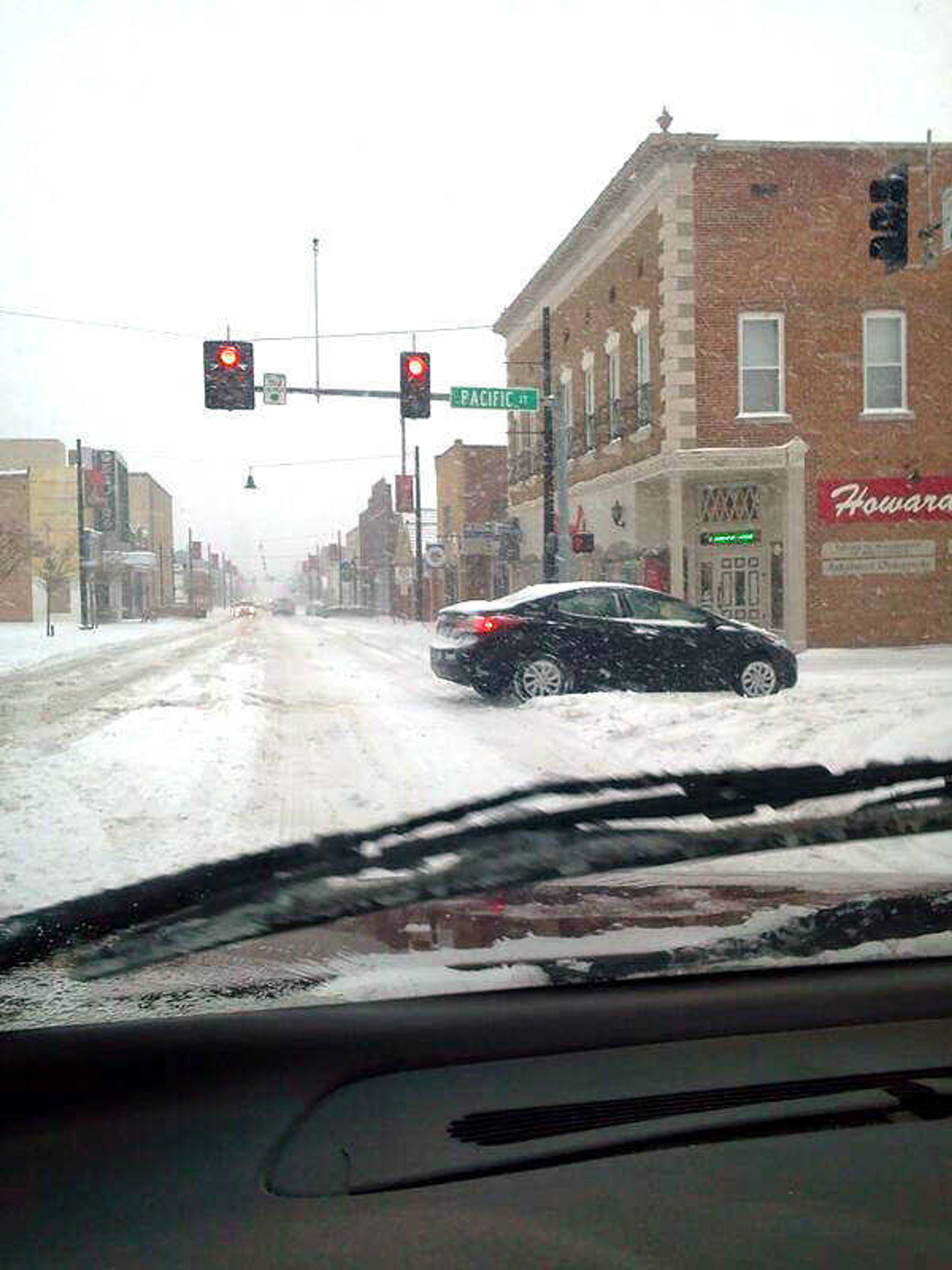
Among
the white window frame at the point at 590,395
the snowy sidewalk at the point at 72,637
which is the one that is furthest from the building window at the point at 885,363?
the snowy sidewalk at the point at 72,637

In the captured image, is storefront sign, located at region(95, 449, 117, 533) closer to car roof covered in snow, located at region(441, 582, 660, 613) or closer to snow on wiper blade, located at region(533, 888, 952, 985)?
car roof covered in snow, located at region(441, 582, 660, 613)

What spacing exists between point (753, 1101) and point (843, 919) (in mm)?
973

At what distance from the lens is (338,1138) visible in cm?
195

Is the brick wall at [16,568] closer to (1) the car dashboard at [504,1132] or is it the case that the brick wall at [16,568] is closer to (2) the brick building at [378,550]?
(2) the brick building at [378,550]

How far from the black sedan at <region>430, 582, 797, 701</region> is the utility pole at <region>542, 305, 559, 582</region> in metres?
0.70

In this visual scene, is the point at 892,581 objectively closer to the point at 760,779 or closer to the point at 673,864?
the point at 760,779

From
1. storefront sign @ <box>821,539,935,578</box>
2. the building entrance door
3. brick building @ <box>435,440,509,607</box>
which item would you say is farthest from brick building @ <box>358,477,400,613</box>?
storefront sign @ <box>821,539,935,578</box>

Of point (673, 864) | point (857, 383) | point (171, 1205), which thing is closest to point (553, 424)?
point (857, 383)

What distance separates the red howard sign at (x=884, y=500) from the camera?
209 inches

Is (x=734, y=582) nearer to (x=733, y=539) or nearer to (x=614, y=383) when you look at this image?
(x=733, y=539)

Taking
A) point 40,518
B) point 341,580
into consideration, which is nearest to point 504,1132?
point 40,518

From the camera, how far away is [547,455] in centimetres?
689

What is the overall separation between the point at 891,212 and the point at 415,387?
577 centimetres

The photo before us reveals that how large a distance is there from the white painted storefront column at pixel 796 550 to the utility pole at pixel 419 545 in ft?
9.31
